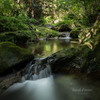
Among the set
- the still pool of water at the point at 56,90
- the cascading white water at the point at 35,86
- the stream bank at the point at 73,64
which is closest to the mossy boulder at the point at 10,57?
the stream bank at the point at 73,64

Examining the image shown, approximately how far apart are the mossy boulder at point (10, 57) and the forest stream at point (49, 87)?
0.56 meters

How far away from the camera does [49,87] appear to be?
3264 millimetres

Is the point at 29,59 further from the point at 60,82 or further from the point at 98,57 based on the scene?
the point at 98,57

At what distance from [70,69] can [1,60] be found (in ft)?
9.14

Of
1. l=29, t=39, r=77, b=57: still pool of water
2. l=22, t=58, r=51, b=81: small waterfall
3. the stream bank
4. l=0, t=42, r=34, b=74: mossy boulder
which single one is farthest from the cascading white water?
l=29, t=39, r=77, b=57: still pool of water

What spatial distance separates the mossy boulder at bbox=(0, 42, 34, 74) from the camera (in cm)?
362

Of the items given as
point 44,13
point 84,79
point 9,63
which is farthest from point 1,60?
point 44,13

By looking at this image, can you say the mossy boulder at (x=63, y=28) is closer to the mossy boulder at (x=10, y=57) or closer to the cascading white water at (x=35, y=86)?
the mossy boulder at (x=10, y=57)

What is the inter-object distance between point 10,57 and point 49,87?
6.53 feet

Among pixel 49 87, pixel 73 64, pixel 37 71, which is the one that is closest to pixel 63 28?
pixel 73 64

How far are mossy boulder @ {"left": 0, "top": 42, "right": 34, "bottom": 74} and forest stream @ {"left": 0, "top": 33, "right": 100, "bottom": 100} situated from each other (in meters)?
0.56

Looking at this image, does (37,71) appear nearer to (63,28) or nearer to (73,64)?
(73,64)

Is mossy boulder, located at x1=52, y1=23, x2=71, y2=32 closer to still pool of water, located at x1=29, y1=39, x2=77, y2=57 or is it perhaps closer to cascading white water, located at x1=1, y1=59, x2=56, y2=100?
still pool of water, located at x1=29, y1=39, x2=77, y2=57

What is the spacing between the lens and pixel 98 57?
3631 millimetres
